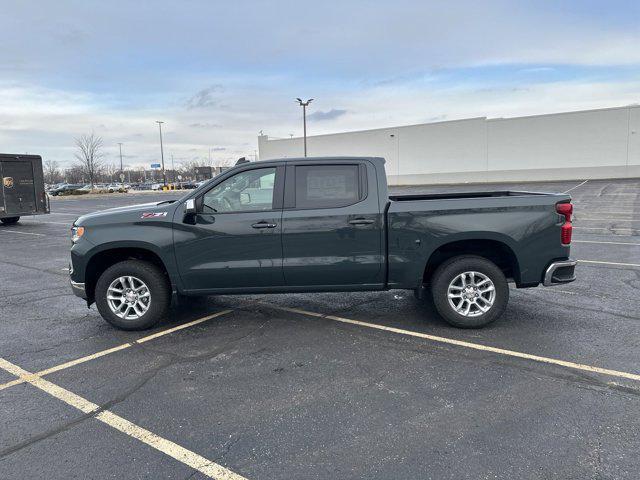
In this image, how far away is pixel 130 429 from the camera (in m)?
3.38

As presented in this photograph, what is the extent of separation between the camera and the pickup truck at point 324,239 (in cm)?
517

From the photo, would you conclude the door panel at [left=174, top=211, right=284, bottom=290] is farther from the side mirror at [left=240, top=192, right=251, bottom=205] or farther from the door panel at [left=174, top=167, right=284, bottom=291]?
the side mirror at [left=240, top=192, right=251, bottom=205]

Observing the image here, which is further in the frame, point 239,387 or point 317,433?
point 239,387

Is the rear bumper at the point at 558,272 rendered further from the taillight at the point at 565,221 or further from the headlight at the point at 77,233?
the headlight at the point at 77,233

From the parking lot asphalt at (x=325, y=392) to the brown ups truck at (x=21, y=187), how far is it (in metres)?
14.0

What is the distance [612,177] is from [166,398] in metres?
54.1

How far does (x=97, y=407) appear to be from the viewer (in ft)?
12.2

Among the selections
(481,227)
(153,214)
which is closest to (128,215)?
(153,214)

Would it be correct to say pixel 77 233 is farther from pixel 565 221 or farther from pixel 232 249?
pixel 565 221

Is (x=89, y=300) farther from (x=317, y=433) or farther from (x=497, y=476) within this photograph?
(x=497, y=476)

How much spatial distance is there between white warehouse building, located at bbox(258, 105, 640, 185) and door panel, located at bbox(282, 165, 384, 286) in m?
43.0

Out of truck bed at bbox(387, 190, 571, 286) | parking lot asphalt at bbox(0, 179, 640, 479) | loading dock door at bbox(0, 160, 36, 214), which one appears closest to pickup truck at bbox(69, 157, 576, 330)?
truck bed at bbox(387, 190, 571, 286)

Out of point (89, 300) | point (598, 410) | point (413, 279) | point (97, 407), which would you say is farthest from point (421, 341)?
point (89, 300)

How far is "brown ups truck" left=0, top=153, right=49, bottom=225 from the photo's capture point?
18.0 m
